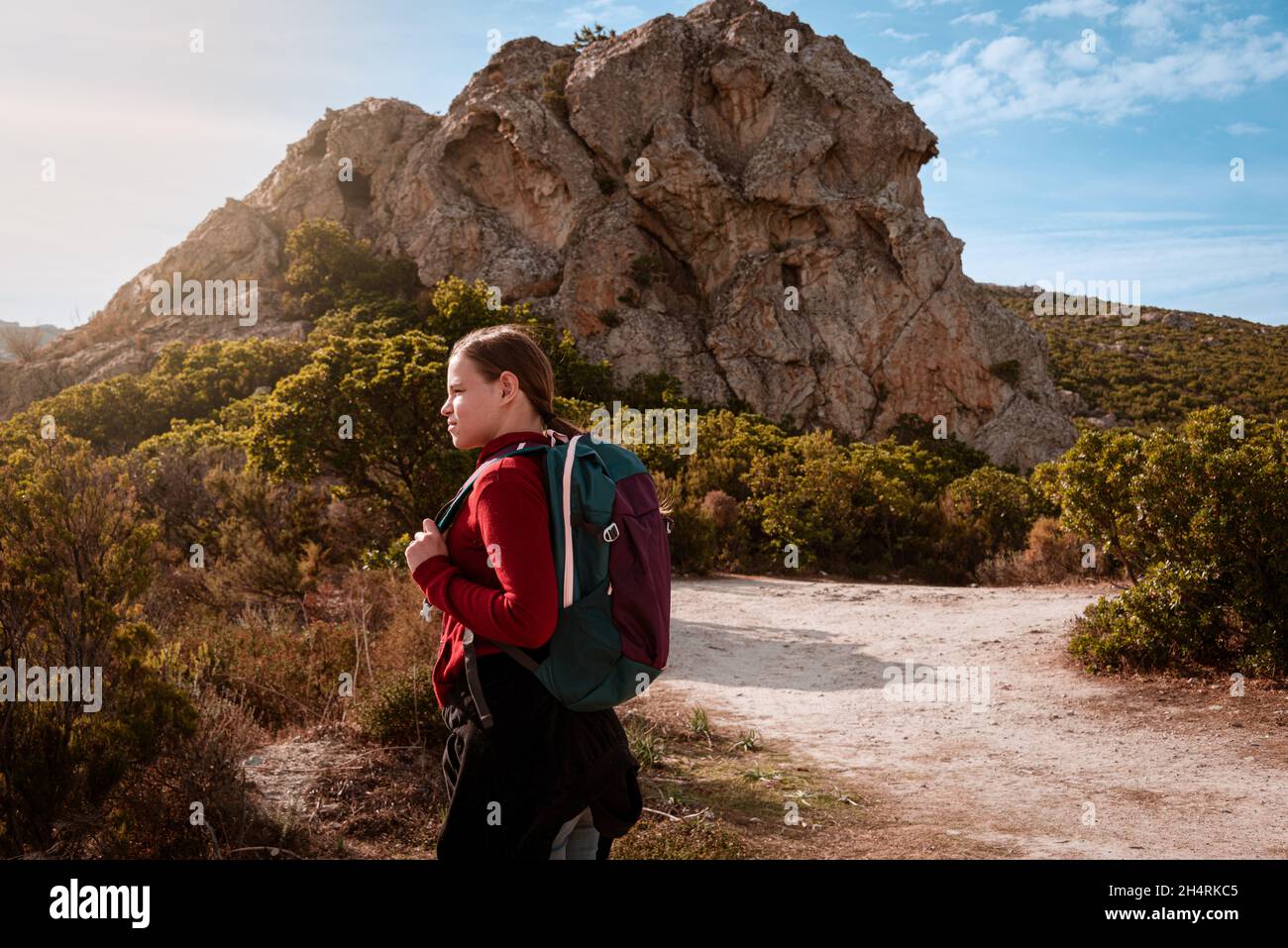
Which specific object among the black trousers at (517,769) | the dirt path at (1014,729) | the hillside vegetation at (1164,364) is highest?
the hillside vegetation at (1164,364)

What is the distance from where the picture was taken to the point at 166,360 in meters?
32.3

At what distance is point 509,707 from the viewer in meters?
1.92

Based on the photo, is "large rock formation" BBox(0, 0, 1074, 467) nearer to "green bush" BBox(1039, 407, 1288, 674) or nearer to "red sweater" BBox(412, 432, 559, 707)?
"green bush" BBox(1039, 407, 1288, 674)

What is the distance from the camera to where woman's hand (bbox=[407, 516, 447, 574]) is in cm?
199

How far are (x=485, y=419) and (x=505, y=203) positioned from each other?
35932mm

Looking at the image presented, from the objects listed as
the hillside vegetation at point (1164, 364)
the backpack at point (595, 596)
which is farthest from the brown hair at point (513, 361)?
the hillside vegetation at point (1164, 364)

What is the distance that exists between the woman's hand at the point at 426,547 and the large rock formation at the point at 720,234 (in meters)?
30.1

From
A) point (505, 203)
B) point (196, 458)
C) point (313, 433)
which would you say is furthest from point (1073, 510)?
point (505, 203)

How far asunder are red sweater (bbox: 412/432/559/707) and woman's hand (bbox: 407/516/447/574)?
14 millimetres

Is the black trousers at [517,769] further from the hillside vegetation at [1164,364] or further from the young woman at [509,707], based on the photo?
the hillside vegetation at [1164,364]

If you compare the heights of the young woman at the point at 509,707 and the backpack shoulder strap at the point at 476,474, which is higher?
the backpack shoulder strap at the point at 476,474

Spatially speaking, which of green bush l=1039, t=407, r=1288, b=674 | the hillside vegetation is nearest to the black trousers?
green bush l=1039, t=407, r=1288, b=674

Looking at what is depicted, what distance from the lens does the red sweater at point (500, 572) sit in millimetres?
1829
